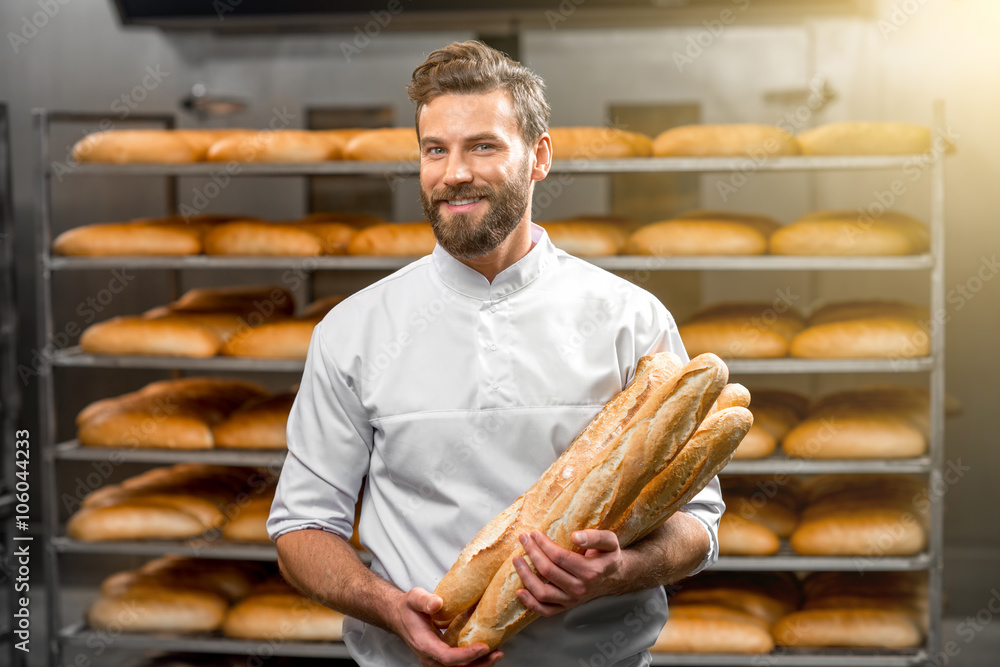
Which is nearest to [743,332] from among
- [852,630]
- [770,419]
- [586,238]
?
[770,419]

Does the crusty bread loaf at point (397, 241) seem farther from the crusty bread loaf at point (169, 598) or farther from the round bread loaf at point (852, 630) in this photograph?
the round bread loaf at point (852, 630)

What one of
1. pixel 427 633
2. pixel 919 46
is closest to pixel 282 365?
pixel 427 633

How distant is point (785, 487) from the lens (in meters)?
3.32

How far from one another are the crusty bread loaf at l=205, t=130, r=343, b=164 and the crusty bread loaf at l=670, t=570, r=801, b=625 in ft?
6.30

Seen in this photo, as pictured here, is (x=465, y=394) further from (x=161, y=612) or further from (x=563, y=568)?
(x=161, y=612)

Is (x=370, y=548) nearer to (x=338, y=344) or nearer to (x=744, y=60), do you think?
(x=338, y=344)

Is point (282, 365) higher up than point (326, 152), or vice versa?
point (326, 152)

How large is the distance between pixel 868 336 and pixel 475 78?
200cm

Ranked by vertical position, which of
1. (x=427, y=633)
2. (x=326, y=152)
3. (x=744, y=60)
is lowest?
(x=427, y=633)

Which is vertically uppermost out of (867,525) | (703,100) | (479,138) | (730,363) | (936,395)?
(703,100)

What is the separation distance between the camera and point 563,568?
1118 mm

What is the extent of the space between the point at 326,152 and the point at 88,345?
3.55 feet

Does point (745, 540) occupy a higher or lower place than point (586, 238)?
lower

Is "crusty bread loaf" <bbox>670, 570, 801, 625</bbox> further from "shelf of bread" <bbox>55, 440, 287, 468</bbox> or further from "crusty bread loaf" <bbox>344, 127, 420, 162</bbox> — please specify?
"crusty bread loaf" <bbox>344, 127, 420, 162</bbox>
